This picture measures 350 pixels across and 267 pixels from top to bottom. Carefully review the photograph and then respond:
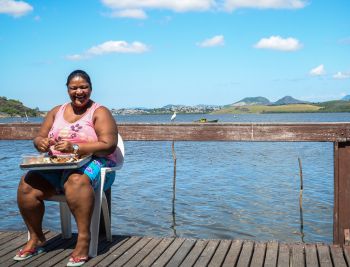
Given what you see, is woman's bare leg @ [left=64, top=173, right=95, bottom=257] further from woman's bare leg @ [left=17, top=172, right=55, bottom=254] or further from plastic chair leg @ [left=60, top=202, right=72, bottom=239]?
plastic chair leg @ [left=60, top=202, right=72, bottom=239]

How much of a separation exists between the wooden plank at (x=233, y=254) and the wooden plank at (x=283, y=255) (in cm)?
33

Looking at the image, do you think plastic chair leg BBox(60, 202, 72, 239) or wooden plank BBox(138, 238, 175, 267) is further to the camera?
plastic chair leg BBox(60, 202, 72, 239)

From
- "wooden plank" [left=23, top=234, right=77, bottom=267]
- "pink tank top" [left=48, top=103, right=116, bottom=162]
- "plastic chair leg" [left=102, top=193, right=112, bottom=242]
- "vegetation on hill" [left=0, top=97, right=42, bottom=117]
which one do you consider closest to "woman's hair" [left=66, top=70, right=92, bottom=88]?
"pink tank top" [left=48, top=103, right=116, bottom=162]

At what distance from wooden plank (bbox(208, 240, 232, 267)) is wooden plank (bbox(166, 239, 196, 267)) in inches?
9.6

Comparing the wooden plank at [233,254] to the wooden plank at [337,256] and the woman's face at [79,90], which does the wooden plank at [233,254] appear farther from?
the woman's face at [79,90]

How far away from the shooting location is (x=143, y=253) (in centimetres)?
407

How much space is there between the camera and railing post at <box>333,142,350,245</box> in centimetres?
429

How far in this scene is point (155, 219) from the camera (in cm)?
998

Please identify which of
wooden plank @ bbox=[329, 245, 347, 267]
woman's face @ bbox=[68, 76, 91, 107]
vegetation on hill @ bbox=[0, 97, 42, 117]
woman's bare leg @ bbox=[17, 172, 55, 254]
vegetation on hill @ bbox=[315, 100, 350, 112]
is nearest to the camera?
wooden plank @ bbox=[329, 245, 347, 267]

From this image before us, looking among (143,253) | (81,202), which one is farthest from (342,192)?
(81,202)

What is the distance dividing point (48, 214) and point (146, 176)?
21.6ft

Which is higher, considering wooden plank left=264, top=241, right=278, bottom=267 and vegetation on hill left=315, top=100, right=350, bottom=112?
wooden plank left=264, top=241, right=278, bottom=267

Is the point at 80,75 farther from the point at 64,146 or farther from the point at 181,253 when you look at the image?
the point at 181,253

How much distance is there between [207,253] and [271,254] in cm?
52
